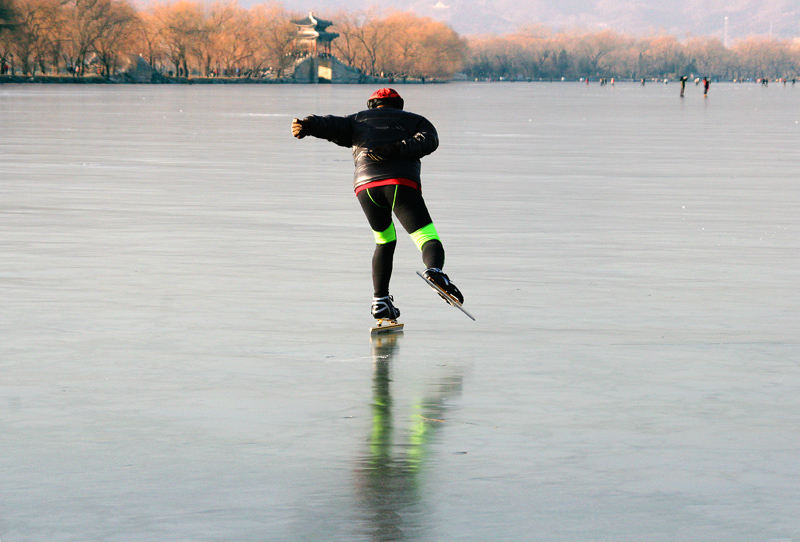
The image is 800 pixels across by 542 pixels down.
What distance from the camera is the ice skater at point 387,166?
27.5 feet

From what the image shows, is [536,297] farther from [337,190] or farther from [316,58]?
[316,58]

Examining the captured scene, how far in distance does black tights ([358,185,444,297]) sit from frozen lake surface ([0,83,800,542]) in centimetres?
33

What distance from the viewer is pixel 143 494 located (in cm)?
475

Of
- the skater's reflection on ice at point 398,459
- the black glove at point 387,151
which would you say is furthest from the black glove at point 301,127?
the skater's reflection on ice at point 398,459

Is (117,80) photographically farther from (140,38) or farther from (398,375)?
(398,375)

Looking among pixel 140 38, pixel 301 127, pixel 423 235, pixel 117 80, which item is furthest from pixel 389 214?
pixel 140 38

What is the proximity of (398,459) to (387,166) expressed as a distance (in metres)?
3.47

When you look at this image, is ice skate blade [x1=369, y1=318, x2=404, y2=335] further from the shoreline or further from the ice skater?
the shoreline

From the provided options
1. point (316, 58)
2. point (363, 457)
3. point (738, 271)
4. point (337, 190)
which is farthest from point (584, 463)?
point (316, 58)

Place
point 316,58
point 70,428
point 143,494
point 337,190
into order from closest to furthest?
1. point 143,494
2. point 70,428
3. point 337,190
4. point 316,58

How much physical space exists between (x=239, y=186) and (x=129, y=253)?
7100mm

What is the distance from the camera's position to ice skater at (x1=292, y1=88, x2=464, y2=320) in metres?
8.37

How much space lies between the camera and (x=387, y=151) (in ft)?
27.5

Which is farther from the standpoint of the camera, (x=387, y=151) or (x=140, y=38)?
(x=140, y=38)
